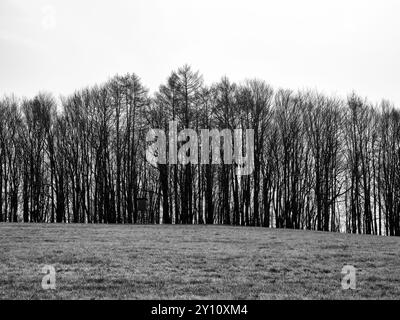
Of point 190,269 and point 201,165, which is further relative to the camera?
point 201,165

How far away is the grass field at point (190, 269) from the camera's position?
35.4 ft

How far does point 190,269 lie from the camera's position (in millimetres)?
13844

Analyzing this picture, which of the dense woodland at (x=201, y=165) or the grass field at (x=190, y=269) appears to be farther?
the dense woodland at (x=201, y=165)

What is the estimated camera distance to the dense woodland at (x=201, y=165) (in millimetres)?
49562

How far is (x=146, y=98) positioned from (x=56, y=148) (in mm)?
12928

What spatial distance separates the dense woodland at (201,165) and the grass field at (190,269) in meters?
28.5

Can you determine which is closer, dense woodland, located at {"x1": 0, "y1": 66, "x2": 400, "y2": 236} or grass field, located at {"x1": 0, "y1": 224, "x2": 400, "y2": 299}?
grass field, located at {"x1": 0, "y1": 224, "x2": 400, "y2": 299}

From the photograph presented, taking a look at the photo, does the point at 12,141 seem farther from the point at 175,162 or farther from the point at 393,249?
the point at 393,249

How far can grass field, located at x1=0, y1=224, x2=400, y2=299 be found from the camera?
1078cm

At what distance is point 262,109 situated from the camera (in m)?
49.7

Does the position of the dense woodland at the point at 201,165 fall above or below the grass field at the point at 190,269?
above

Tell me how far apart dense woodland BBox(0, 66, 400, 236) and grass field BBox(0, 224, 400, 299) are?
28.5 metres

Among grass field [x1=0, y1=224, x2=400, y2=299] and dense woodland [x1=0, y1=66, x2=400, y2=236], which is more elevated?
dense woodland [x1=0, y1=66, x2=400, y2=236]

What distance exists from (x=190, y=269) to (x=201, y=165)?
121 ft
